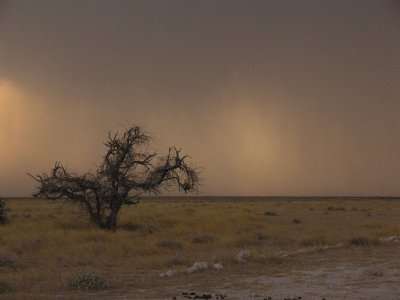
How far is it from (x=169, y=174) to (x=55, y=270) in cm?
1437

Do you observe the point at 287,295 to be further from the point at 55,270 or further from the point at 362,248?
the point at 362,248

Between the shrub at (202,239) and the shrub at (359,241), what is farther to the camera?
the shrub at (202,239)

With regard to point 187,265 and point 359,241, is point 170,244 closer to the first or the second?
point 187,265

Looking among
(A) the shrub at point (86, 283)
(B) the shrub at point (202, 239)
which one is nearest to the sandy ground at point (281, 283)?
(A) the shrub at point (86, 283)

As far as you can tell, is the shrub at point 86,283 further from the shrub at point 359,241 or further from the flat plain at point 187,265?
the shrub at point 359,241

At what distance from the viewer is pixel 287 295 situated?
10812 millimetres

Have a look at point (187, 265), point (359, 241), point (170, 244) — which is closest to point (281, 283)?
point (187, 265)

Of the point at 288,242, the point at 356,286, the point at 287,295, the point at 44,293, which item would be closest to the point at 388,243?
the point at 288,242

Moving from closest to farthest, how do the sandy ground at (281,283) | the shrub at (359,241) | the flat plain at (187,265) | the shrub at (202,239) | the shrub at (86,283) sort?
the sandy ground at (281,283), the flat plain at (187,265), the shrub at (86,283), the shrub at (359,241), the shrub at (202,239)

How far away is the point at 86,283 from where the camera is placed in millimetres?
11906

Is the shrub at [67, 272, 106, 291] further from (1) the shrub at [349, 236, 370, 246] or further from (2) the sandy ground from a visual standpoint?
(1) the shrub at [349, 236, 370, 246]

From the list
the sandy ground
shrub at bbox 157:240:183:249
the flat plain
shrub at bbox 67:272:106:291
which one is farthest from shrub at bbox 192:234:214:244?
shrub at bbox 67:272:106:291

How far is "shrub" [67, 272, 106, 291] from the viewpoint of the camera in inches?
466

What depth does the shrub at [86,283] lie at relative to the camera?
1183 centimetres
